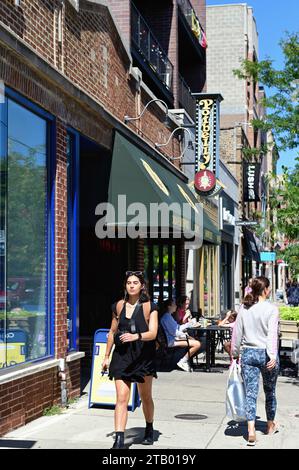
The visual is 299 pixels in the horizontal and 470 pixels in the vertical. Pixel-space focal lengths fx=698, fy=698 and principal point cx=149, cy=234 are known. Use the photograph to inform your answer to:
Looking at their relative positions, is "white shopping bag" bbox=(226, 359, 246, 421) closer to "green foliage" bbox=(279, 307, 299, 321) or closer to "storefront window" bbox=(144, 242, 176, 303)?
"green foliage" bbox=(279, 307, 299, 321)

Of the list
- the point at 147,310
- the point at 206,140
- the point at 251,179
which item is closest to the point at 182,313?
the point at 206,140

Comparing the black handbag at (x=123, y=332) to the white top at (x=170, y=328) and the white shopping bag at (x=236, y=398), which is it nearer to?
the white shopping bag at (x=236, y=398)

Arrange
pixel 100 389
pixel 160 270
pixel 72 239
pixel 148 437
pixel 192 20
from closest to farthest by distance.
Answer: pixel 148 437
pixel 100 389
pixel 72 239
pixel 160 270
pixel 192 20

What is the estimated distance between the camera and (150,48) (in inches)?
735

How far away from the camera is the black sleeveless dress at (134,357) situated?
22.2 feet

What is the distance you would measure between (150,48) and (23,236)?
37.6 ft

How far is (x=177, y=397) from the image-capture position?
34.3ft

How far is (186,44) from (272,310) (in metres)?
17.6

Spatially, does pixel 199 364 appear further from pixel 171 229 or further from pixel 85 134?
pixel 85 134

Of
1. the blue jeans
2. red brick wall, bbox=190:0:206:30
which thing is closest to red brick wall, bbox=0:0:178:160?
the blue jeans

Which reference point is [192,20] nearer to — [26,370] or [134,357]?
[26,370]

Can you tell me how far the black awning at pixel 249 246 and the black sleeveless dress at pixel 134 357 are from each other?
3056cm

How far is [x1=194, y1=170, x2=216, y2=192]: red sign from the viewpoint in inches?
738
